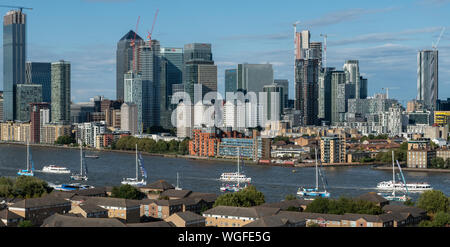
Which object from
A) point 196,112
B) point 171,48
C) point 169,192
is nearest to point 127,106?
point 196,112

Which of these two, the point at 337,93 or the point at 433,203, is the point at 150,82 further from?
the point at 433,203

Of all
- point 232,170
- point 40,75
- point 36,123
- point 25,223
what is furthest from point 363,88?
point 25,223

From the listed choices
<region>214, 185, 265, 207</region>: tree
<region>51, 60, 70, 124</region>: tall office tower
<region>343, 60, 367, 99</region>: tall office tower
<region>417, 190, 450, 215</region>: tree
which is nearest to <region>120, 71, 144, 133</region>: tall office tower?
<region>51, 60, 70, 124</region>: tall office tower

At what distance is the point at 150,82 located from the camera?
47.2 m

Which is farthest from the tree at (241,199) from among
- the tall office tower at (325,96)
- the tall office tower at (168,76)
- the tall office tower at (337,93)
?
the tall office tower at (337,93)

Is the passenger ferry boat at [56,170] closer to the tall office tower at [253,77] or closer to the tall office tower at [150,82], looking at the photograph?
the tall office tower at [150,82]

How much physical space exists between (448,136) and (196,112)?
12996mm

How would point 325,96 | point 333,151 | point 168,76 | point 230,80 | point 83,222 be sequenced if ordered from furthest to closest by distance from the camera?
point 230,80 < point 325,96 < point 168,76 < point 333,151 < point 83,222

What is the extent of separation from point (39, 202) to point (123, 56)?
159ft

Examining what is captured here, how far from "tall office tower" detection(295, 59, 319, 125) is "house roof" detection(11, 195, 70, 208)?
128 feet

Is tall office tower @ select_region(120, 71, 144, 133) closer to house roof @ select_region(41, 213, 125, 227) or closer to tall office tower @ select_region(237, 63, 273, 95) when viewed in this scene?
tall office tower @ select_region(237, 63, 273, 95)

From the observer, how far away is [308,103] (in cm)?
4875
